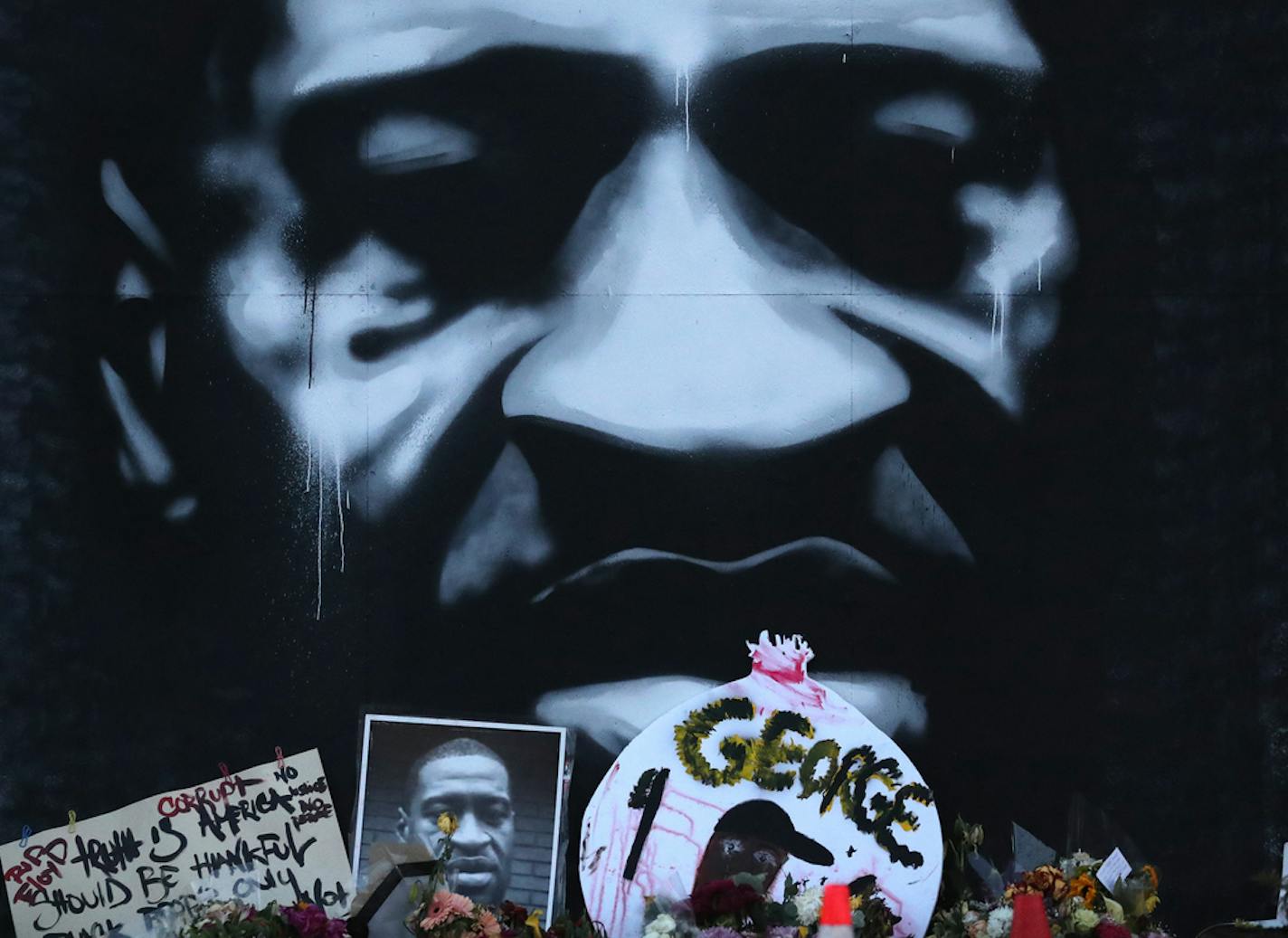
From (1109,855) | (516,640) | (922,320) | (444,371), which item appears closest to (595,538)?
(516,640)

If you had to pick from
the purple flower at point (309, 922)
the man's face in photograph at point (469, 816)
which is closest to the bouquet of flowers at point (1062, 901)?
the man's face in photograph at point (469, 816)

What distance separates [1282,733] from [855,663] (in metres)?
1.22

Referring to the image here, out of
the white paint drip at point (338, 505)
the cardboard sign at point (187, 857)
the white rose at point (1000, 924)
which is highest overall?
the white paint drip at point (338, 505)

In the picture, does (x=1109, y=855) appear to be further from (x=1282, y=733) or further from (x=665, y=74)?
(x=665, y=74)

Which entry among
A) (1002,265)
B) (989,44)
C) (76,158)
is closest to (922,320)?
(1002,265)

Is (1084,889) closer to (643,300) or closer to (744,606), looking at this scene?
(744,606)

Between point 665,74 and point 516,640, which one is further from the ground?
point 665,74

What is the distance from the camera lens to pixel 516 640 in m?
4.39

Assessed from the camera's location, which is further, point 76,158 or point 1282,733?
point 76,158

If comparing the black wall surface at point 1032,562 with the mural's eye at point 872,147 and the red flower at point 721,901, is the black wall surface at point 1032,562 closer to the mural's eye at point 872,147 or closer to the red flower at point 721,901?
the mural's eye at point 872,147

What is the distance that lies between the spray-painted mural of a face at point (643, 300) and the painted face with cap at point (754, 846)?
0.39 m

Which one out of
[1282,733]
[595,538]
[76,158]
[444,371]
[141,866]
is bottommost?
[141,866]

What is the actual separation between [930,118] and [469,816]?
7.96ft

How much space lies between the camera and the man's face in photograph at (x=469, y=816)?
14.2 ft
